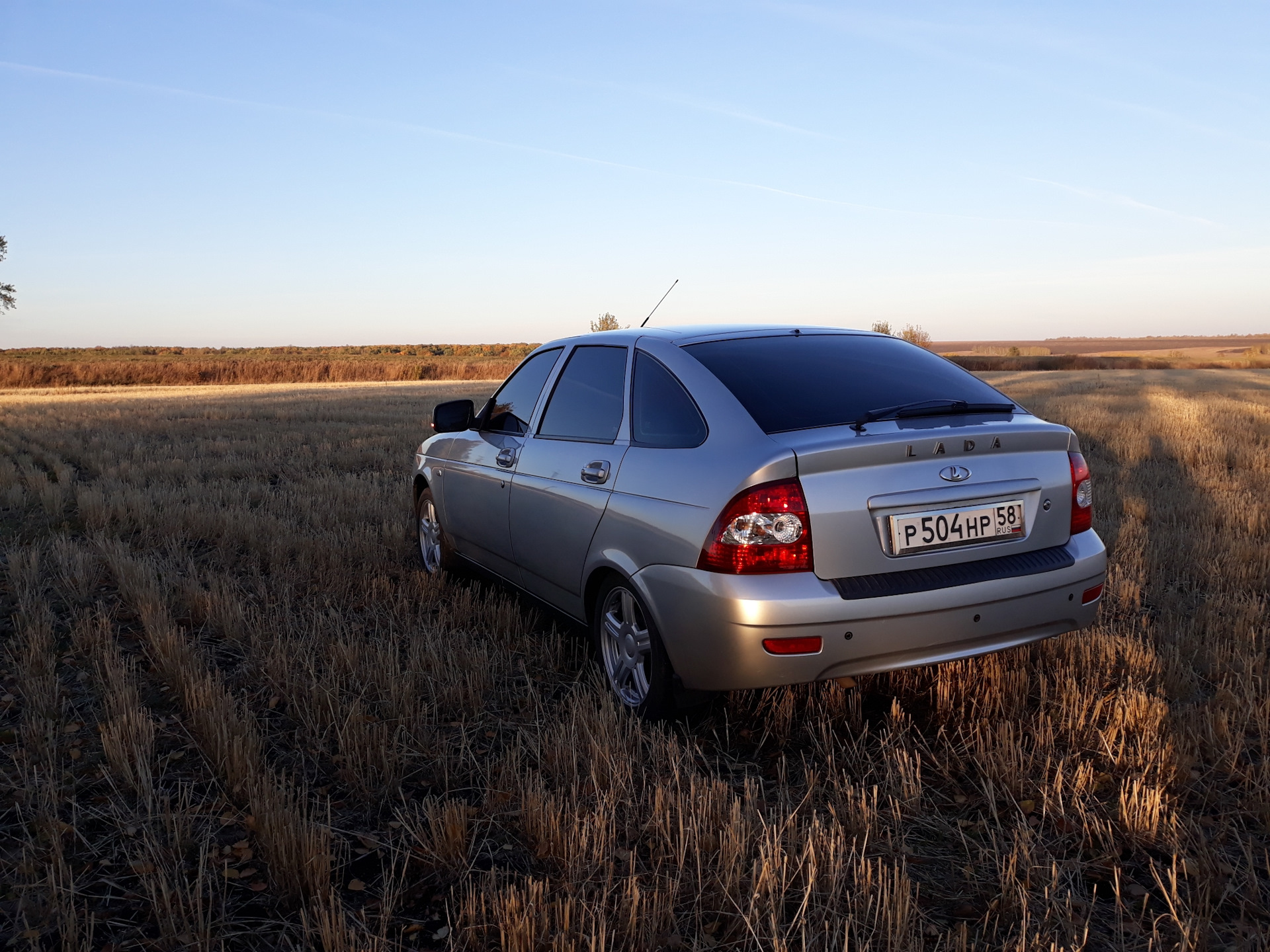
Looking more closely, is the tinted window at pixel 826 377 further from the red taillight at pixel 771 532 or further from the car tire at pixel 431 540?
the car tire at pixel 431 540

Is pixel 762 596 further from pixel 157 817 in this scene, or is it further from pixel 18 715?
pixel 18 715

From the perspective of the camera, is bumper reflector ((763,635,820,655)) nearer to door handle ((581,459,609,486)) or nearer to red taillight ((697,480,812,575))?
red taillight ((697,480,812,575))

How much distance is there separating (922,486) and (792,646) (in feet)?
2.34

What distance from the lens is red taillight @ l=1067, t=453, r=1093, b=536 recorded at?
3518mm

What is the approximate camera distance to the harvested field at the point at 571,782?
92.7 inches

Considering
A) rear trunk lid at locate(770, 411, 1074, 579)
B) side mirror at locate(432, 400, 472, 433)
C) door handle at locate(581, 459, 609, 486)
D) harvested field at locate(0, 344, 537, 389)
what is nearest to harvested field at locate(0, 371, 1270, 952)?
rear trunk lid at locate(770, 411, 1074, 579)

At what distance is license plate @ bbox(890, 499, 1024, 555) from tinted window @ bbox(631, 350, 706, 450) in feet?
2.55

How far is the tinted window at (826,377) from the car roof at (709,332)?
0.07 metres

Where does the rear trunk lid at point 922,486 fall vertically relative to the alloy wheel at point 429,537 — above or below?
above

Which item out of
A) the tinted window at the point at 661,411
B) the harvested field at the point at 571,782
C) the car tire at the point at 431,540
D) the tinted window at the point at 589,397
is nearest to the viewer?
the harvested field at the point at 571,782

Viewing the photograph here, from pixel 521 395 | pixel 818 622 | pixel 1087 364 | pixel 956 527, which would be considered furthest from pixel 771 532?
pixel 1087 364

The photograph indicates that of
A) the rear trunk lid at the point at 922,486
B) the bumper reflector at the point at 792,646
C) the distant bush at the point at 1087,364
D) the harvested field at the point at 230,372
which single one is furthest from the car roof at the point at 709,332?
the distant bush at the point at 1087,364

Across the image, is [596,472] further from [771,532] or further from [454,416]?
[454,416]

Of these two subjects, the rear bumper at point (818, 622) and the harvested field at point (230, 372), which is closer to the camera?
the rear bumper at point (818, 622)
